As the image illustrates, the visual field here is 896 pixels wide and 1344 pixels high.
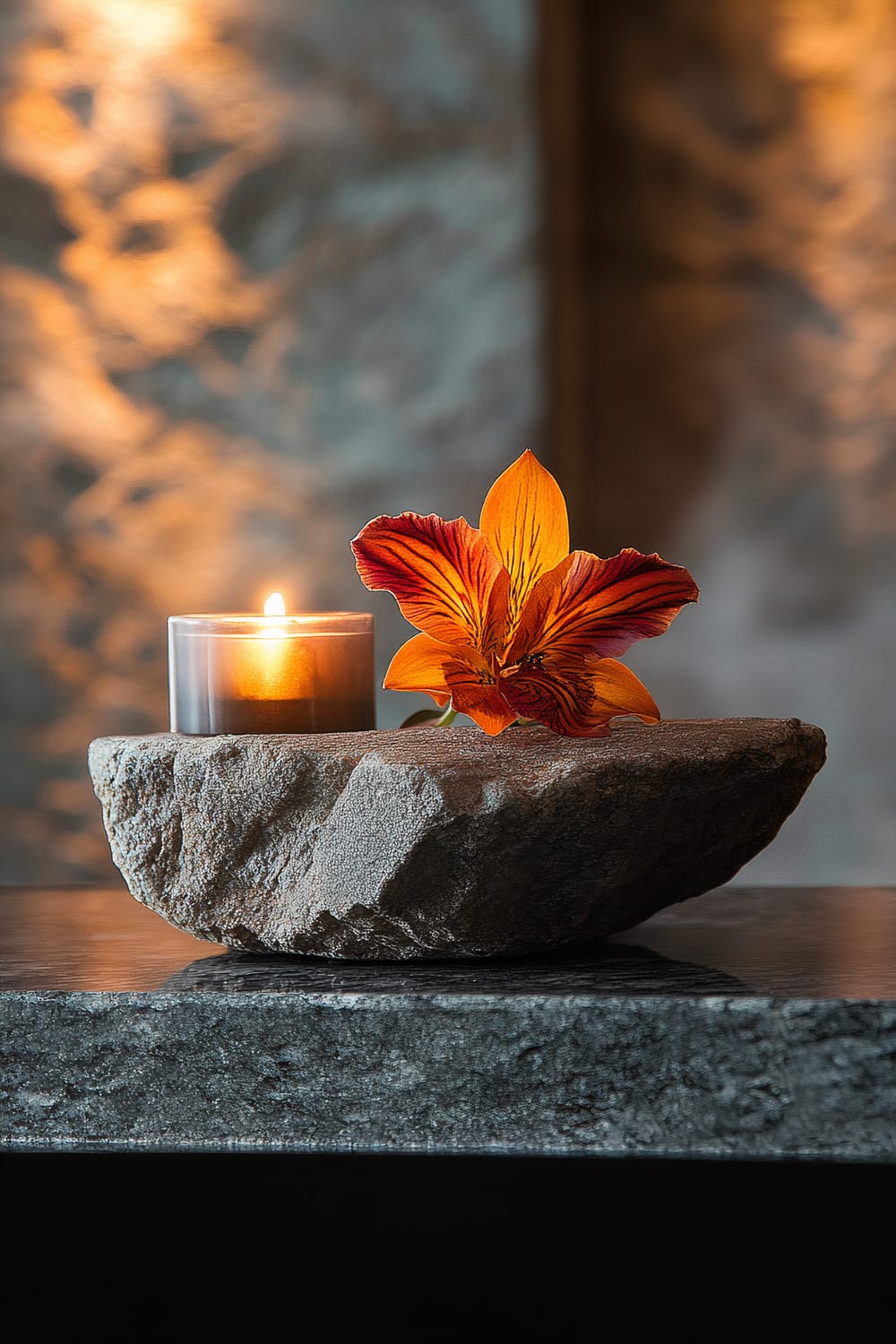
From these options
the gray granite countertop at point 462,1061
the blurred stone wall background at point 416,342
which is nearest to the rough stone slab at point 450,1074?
the gray granite countertop at point 462,1061

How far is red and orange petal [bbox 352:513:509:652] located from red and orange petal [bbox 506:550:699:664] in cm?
2

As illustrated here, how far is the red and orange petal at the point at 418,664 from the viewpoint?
1.91 feet

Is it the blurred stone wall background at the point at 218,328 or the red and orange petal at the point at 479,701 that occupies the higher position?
the blurred stone wall background at the point at 218,328

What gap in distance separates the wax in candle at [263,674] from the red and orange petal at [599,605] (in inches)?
3.3

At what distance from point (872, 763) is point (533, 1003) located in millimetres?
456

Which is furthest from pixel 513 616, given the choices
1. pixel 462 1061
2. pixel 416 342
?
pixel 416 342

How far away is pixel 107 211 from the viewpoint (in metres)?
0.89

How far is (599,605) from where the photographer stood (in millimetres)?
574

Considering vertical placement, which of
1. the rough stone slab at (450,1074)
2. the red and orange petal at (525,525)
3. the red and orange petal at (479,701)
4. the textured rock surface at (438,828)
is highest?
the red and orange petal at (525,525)

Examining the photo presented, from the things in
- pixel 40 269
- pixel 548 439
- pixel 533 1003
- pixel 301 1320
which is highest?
pixel 40 269

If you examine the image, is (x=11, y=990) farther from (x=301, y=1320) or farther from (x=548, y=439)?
(x=548, y=439)

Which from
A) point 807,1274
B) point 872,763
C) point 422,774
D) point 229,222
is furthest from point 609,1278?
point 229,222

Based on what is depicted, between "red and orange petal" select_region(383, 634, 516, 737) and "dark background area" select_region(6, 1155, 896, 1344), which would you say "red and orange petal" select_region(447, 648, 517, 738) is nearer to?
"red and orange petal" select_region(383, 634, 516, 737)

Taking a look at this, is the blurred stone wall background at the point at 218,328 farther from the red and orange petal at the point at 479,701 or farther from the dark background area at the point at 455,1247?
the dark background area at the point at 455,1247
